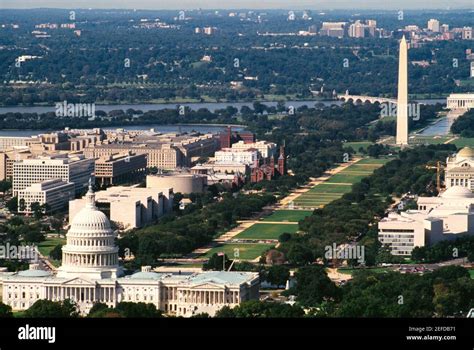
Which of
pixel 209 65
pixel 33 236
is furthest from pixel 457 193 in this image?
pixel 209 65

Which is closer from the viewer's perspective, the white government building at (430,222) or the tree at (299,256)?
the tree at (299,256)

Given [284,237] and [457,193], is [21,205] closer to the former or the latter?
[284,237]

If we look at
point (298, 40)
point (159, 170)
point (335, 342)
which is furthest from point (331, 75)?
point (335, 342)

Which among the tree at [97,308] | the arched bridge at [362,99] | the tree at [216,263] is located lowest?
the arched bridge at [362,99]

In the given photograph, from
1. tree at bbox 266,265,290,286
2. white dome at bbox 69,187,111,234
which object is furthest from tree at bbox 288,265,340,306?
white dome at bbox 69,187,111,234

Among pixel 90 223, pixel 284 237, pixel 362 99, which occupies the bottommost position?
pixel 362 99

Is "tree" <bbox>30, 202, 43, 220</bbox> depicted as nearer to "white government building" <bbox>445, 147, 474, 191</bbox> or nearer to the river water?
"white government building" <bbox>445, 147, 474, 191</bbox>

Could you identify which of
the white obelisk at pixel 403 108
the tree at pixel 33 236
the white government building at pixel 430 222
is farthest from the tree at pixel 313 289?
the white obelisk at pixel 403 108

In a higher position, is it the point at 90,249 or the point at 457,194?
the point at 90,249

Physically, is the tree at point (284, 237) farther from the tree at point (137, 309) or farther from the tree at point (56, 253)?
the tree at point (137, 309)

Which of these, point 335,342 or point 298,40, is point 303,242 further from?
point 298,40
